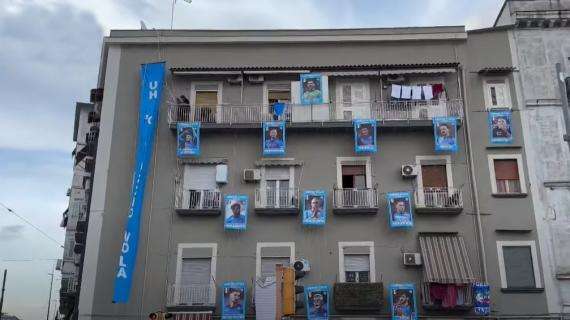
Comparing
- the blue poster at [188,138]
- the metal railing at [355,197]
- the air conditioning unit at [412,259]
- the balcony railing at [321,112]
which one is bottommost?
the air conditioning unit at [412,259]

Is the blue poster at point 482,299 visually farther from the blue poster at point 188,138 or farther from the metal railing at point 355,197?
the blue poster at point 188,138

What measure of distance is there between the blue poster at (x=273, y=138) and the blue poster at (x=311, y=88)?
5.36 feet

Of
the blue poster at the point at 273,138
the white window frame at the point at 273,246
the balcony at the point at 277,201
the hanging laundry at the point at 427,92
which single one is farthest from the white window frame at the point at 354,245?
the hanging laundry at the point at 427,92

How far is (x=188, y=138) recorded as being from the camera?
78.9 ft

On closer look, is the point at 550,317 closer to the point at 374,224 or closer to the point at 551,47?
the point at 374,224

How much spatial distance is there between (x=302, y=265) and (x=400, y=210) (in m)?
4.37

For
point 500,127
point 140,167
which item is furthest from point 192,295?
point 500,127

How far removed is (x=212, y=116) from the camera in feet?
82.1

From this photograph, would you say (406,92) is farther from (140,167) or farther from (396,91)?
(140,167)

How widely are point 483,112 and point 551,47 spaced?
14.7ft

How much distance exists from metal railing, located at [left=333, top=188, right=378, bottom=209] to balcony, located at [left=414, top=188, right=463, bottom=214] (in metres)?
1.70

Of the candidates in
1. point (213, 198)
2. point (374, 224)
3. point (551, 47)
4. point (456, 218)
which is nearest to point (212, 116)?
point (213, 198)

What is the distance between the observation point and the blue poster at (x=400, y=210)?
2267cm

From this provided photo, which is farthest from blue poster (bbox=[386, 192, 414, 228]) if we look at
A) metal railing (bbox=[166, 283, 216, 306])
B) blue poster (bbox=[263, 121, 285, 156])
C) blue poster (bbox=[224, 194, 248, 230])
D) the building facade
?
metal railing (bbox=[166, 283, 216, 306])
